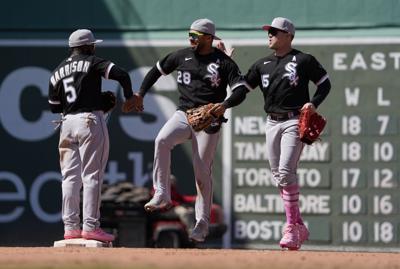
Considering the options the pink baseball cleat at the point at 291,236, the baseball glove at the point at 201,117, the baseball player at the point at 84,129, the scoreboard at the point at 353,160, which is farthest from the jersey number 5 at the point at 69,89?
the scoreboard at the point at 353,160

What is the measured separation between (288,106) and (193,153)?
3.82 ft

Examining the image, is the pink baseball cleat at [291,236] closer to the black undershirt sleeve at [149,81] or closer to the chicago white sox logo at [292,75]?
the chicago white sox logo at [292,75]

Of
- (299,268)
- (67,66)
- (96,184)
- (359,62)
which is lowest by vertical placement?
(299,268)

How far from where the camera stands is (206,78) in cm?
1395

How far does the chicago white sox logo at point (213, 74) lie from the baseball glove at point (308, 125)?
3.23ft

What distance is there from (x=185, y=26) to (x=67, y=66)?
6678 millimetres

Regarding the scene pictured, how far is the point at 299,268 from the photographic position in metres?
11.7

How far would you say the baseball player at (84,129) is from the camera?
544 inches

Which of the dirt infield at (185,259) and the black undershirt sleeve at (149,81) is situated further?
the black undershirt sleeve at (149,81)

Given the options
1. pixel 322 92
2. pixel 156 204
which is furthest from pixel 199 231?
pixel 322 92

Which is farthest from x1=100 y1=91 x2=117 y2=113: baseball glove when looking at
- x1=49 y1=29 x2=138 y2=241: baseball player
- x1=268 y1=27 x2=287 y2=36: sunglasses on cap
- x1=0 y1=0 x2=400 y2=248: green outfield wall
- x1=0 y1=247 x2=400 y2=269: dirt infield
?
x1=0 y1=0 x2=400 y2=248: green outfield wall

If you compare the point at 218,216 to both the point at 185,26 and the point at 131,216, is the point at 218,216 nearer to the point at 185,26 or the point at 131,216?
the point at 131,216

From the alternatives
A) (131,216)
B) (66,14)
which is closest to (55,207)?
(131,216)

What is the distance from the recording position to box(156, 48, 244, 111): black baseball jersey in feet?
45.9
